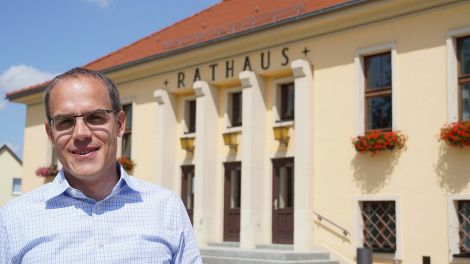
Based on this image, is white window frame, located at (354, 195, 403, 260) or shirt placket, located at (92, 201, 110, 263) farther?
white window frame, located at (354, 195, 403, 260)

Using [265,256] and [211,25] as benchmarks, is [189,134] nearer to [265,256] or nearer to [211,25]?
[211,25]

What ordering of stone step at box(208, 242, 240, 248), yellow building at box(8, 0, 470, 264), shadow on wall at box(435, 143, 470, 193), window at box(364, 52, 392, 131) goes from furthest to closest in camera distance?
stone step at box(208, 242, 240, 248) → window at box(364, 52, 392, 131) → yellow building at box(8, 0, 470, 264) → shadow on wall at box(435, 143, 470, 193)

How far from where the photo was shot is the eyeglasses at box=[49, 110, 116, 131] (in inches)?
89.3

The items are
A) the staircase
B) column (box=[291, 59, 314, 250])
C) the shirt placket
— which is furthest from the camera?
column (box=[291, 59, 314, 250])

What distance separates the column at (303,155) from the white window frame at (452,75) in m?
3.52

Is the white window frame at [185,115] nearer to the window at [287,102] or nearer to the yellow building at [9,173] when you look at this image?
the window at [287,102]

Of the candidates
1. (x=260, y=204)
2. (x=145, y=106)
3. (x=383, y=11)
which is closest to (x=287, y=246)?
(x=260, y=204)

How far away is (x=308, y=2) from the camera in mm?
17656

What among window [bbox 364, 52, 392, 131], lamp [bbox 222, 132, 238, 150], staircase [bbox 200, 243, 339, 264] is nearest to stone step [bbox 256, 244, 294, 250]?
staircase [bbox 200, 243, 339, 264]

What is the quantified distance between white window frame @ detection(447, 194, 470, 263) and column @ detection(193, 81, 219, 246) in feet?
23.3

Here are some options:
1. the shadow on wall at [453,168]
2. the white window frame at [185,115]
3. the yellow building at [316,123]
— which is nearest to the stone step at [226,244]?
the yellow building at [316,123]

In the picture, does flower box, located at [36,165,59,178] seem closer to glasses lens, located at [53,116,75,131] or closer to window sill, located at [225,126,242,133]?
window sill, located at [225,126,242,133]

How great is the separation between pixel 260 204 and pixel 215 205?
192 cm

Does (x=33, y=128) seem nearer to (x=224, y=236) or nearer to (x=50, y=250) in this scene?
(x=224, y=236)
